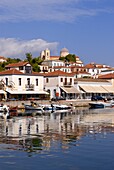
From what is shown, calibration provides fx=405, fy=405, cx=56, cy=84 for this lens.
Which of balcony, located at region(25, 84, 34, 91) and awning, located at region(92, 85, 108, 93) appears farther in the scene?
awning, located at region(92, 85, 108, 93)

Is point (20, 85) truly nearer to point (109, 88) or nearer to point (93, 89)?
point (93, 89)

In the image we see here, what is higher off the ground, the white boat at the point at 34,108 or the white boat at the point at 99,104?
the white boat at the point at 99,104

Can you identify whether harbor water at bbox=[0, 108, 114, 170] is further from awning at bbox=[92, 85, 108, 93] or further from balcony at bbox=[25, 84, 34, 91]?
awning at bbox=[92, 85, 108, 93]

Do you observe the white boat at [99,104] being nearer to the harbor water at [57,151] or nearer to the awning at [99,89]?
the awning at [99,89]

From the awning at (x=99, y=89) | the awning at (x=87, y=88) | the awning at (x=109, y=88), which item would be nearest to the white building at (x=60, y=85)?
the awning at (x=87, y=88)

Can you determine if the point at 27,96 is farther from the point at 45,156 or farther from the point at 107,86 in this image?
the point at 45,156

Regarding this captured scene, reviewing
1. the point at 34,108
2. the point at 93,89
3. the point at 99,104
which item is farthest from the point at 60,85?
the point at 34,108

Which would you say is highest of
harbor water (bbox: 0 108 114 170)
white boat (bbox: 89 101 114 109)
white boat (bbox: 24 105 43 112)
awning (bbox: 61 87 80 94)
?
awning (bbox: 61 87 80 94)

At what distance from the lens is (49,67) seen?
13812 cm

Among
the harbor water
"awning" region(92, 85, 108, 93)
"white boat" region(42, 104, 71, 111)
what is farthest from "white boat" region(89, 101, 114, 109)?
the harbor water

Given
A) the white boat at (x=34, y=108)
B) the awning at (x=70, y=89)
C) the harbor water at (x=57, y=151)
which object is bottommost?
the harbor water at (x=57, y=151)

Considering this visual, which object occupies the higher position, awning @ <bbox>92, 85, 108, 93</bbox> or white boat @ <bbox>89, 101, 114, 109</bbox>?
awning @ <bbox>92, 85, 108, 93</bbox>

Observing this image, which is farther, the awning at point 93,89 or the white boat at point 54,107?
the awning at point 93,89

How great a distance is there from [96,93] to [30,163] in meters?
68.6
